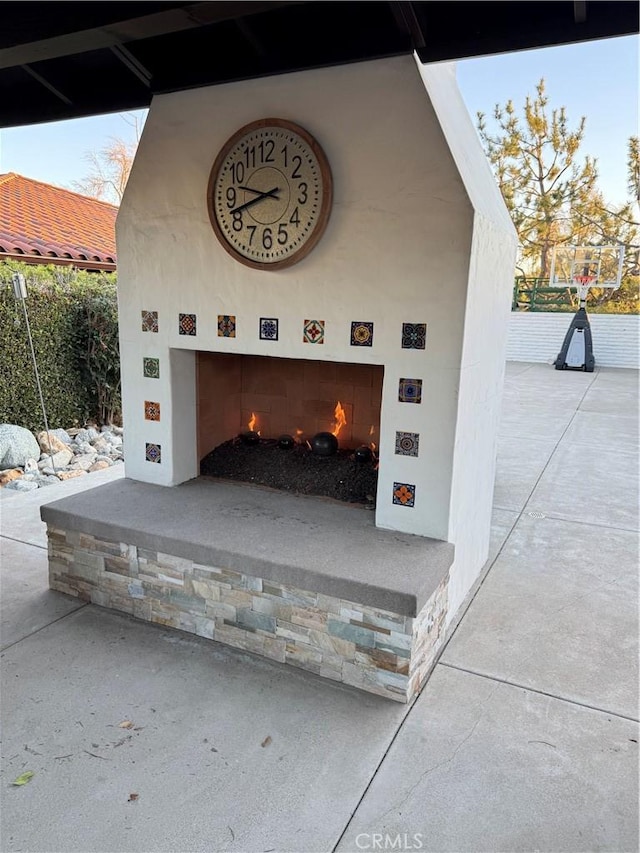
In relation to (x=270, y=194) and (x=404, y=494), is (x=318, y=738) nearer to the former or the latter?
(x=404, y=494)

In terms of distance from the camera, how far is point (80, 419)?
6.03 metres

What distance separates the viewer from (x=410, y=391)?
251 cm

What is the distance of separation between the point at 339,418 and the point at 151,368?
1.11 metres

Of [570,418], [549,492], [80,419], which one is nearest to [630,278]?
[570,418]

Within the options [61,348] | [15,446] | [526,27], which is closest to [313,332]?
[526,27]

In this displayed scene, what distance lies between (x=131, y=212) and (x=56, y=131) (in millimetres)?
15589

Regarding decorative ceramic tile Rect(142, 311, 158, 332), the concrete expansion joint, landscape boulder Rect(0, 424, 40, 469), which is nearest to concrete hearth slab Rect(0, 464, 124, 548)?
landscape boulder Rect(0, 424, 40, 469)

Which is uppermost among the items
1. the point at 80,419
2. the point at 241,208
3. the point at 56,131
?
the point at 56,131

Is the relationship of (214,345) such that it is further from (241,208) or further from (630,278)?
(630,278)

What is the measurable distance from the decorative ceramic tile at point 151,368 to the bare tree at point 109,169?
14362 mm

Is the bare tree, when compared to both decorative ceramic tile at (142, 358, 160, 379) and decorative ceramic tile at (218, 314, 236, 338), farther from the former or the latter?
decorative ceramic tile at (218, 314, 236, 338)

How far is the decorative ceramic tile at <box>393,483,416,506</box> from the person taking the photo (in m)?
2.59

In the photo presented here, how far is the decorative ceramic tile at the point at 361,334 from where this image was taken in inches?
100.0

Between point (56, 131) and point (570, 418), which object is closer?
point (570, 418)
